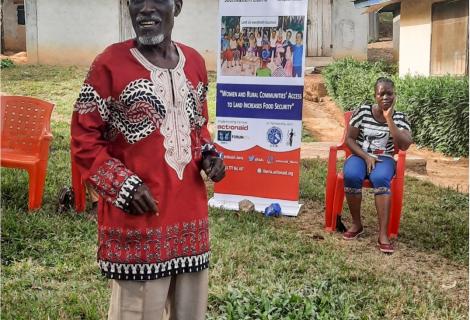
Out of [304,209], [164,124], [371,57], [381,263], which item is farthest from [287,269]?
[371,57]

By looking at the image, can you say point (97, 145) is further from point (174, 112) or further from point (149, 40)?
point (149, 40)

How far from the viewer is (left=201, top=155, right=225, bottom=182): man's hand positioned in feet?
7.56

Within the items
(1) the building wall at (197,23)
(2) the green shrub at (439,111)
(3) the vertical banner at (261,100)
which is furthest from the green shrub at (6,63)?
(3) the vertical banner at (261,100)

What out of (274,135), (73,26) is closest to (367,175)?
(274,135)

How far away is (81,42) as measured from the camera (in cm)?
1686

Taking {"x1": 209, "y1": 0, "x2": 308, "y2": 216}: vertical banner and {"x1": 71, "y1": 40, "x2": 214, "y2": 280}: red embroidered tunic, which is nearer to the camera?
{"x1": 71, "y1": 40, "x2": 214, "y2": 280}: red embroidered tunic

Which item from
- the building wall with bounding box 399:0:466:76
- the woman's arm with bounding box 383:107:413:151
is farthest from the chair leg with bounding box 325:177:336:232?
the building wall with bounding box 399:0:466:76

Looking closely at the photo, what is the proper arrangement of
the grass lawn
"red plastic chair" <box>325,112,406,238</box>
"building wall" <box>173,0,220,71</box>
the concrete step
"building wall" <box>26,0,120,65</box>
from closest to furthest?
the grass lawn < "red plastic chair" <box>325,112,406,238</box> < the concrete step < "building wall" <box>26,0,120,65</box> < "building wall" <box>173,0,220,71</box>

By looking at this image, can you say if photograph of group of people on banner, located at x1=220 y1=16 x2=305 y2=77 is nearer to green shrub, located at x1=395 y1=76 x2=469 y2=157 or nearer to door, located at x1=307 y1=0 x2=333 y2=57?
green shrub, located at x1=395 y1=76 x2=469 y2=157

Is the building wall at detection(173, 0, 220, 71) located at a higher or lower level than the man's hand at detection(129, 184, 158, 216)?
higher

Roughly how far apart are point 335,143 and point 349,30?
8074 millimetres

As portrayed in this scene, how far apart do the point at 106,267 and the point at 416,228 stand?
376 cm

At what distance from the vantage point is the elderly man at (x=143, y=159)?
6.76 feet

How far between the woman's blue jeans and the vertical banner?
2.91ft
